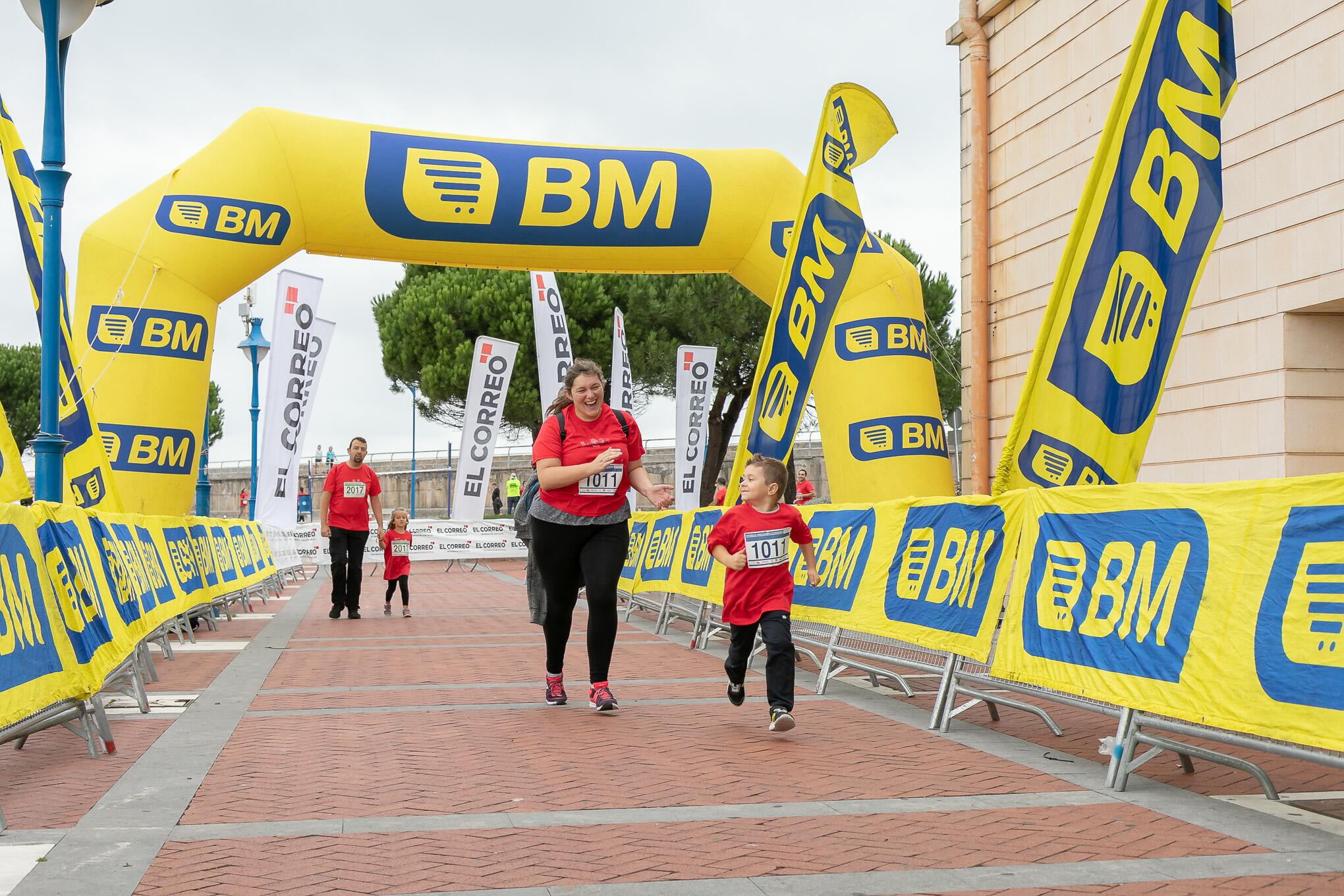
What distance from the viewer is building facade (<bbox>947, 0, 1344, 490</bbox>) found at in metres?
10.9

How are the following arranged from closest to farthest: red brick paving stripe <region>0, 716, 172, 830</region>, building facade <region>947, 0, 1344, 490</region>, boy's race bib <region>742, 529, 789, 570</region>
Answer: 1. red brick paving stripe <region>0, 716, 172, 830</region>
2. boy's race bib <region>742, 529, 789, 570</region>
3. building facade <region>947, 0, 1344, 490</region>

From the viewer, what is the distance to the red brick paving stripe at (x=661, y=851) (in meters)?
3.91

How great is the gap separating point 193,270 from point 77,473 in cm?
267

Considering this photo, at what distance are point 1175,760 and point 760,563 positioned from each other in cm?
216

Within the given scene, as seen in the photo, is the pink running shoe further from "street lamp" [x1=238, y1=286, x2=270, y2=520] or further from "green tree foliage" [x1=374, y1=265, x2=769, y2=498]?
"green tree foliage" [x1=374, y1=265, x2=769, y2=498]

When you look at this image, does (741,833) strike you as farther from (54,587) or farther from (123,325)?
(123,325)

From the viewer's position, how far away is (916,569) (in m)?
7.46

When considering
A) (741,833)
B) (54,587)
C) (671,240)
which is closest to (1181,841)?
(741,833)

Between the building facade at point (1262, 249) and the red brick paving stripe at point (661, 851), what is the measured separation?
7.71 meters

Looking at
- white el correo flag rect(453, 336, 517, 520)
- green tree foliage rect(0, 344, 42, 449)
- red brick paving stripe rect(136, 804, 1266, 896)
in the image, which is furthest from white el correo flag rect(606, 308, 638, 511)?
green tree foliage rect(0, 344, 42, 449)

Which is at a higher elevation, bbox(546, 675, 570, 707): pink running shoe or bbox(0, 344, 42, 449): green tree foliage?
bbox(0, 344, 42, 449): green tree foliage

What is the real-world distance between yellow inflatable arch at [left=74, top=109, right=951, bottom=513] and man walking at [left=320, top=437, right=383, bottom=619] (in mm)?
1620

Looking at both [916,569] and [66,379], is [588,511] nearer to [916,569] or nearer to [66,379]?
[916,569]

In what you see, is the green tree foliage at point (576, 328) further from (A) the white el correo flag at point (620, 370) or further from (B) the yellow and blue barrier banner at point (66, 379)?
(B) the yellow and blue barrier banner at point (66, 379)
